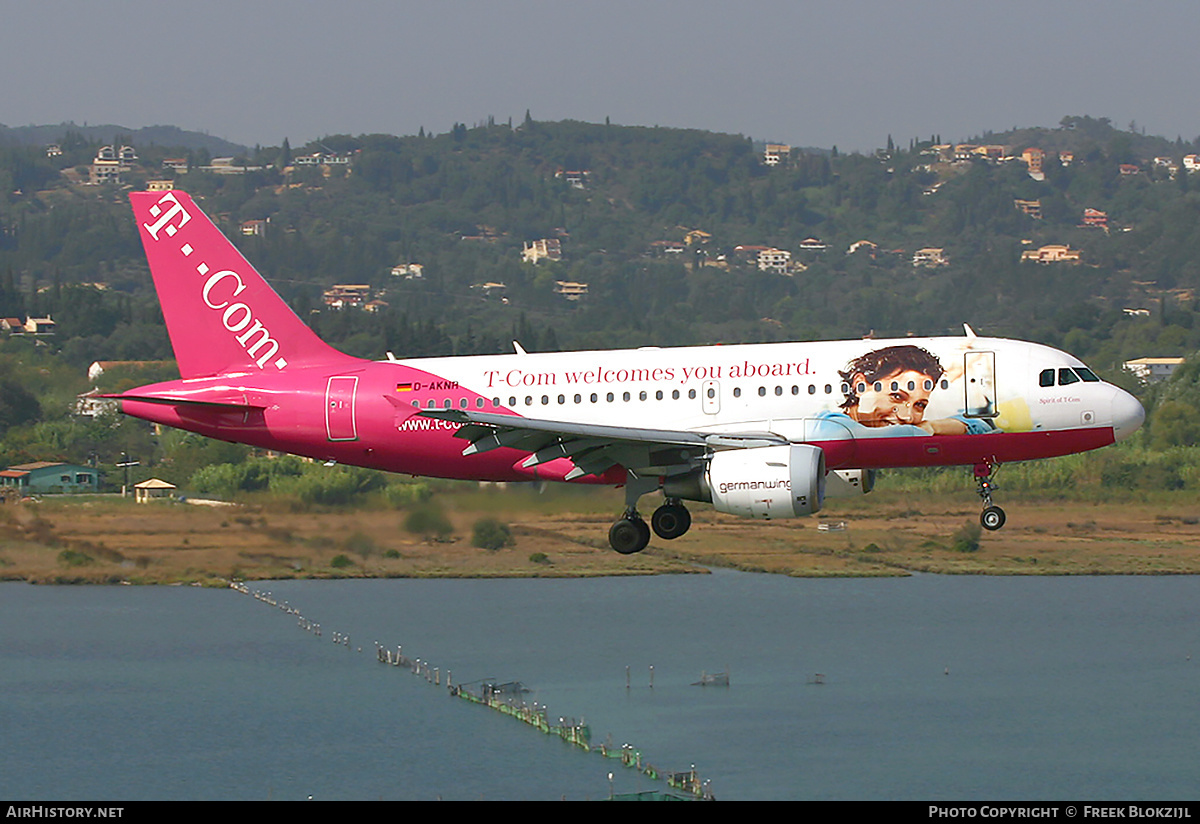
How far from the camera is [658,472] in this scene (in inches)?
1724

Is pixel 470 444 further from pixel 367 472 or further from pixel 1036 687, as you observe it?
pixel 1036 687

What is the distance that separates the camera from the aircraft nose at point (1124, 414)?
43750 mm

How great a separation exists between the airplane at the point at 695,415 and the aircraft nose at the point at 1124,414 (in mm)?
46

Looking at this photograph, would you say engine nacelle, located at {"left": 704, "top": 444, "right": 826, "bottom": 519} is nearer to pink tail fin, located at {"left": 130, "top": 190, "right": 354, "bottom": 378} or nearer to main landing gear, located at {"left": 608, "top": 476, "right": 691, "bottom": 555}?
main landing gear, located at {"left": 608, "top": 476, "right": 691, "bottom": 555}

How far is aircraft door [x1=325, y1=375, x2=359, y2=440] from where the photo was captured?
46.1 m

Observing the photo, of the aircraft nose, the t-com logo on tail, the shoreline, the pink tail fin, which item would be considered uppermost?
the t-com logo on tail

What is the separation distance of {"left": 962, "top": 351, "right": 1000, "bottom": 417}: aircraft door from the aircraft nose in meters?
3.12

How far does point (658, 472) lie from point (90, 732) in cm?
5706

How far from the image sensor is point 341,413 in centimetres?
4609

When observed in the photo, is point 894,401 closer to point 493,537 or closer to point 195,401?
point 195,401

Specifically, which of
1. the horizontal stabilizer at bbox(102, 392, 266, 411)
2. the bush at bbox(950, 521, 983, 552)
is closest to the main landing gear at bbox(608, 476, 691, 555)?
the horizontal stabilizer at bbox(102, 392, 266, 411)

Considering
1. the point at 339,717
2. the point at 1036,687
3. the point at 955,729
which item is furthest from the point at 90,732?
the point at 1036,687

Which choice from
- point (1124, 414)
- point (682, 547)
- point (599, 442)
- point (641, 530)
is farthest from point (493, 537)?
point (1124, 414)

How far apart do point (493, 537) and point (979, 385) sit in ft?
191
